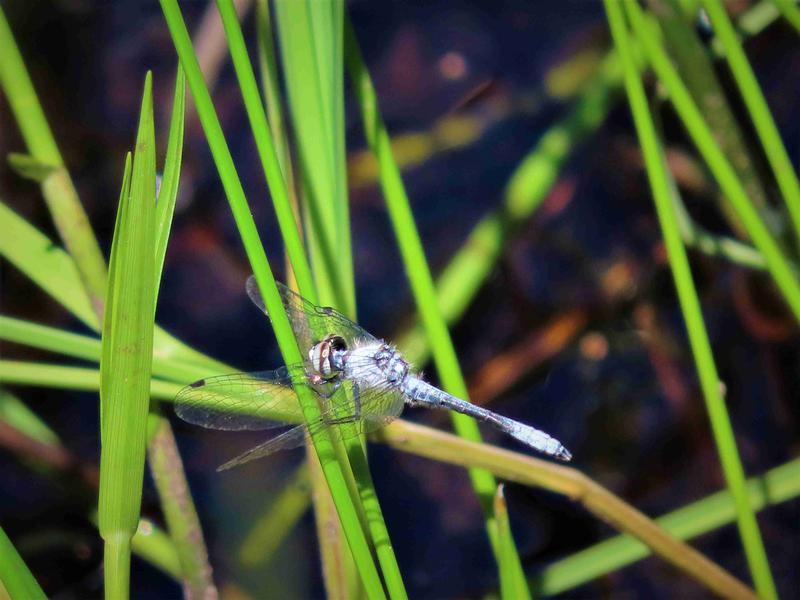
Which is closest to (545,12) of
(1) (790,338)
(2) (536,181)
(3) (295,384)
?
(2) (536,181)

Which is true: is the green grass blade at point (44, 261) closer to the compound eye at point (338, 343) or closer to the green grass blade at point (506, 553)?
the compound eye at point (338, 343)

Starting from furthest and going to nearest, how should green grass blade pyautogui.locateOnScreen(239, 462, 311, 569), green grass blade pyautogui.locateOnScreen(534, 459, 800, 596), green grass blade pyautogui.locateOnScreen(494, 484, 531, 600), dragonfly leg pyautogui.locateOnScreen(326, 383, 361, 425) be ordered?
green grass blade pyautogui.locateOnScreen(239, 462, 311, 569) → green grass blade pyautogui.locateOnScreen(534, 459, 800, 596) → dragonfly leg pyautogui.locateOnScreen(326, 383, 361, 425) → green grass blade pyautogui.locateOnScreen(494, 484, 531, 600)

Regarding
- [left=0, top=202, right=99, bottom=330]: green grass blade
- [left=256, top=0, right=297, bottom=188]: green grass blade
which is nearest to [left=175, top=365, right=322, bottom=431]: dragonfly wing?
[left=0, top=202, right=99, bottom=330]: green grass blade

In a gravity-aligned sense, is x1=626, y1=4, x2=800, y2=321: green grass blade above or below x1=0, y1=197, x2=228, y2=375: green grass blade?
below

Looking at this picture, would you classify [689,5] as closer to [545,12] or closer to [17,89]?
[545,12]

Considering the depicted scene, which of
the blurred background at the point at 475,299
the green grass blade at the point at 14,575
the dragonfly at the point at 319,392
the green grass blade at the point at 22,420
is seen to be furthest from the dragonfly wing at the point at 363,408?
the green grass blade at the point at 22,420

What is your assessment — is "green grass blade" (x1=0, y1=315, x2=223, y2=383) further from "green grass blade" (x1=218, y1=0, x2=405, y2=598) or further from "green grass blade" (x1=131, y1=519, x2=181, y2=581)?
"green grass blade" (x1=131, y1=519, x2=181, y2=581)
